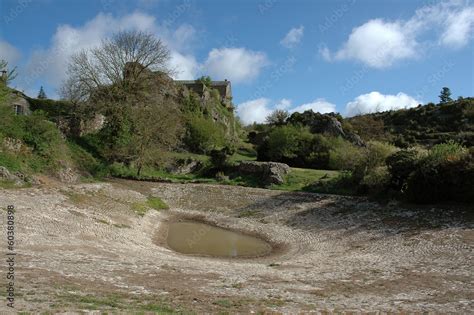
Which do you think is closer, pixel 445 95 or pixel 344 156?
pixel 344 156

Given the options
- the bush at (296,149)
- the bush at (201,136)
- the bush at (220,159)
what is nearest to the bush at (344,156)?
the bush at (296,149)

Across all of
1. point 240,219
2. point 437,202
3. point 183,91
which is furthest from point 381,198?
point 183,91

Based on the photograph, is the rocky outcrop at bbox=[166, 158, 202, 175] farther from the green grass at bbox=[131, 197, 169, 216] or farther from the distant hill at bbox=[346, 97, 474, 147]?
the distant hill at bbox=[346, 97, 474, 147]

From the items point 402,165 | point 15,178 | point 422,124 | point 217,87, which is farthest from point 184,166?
point 422,124

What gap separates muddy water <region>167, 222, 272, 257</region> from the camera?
789 inches

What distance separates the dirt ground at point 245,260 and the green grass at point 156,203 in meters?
0.54

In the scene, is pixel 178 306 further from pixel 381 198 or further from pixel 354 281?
pixel 381 198

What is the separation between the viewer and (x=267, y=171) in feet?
118

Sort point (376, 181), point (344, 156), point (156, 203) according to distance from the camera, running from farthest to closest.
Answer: point (344, 156)
point (156, 203)
point (376, 181)

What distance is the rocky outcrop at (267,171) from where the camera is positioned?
35.1 meters

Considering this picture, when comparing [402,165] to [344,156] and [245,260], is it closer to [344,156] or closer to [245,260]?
[344,156]

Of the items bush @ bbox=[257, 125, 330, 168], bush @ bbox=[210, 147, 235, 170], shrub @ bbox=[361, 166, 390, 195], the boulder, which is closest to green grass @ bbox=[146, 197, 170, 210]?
the boulder

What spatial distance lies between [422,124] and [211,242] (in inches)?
2386

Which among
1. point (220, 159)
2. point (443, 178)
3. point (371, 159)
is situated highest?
point (371, 159)
